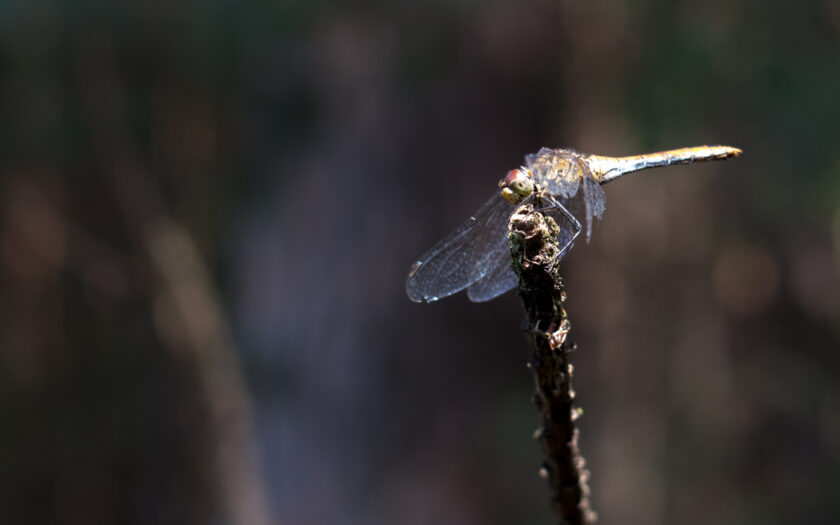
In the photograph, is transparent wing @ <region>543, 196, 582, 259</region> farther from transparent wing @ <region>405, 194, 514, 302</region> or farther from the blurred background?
the blurred background

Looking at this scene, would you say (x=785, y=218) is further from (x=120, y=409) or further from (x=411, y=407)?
(x=120, y=409)

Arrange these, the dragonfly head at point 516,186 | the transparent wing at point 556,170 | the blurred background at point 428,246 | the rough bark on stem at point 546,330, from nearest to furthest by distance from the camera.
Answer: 1. the rough bark on stem at point 546,330
2. the dragonfly head at point 516,186
3. the transparent wing at point 556,170
4. the blurred background at point 428,246

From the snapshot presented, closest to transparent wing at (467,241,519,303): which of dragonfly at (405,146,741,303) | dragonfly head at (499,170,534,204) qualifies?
dragonfly at (405,146,741,303)

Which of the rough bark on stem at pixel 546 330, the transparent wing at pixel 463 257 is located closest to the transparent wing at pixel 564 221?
the transparent wing at pixel 463 257

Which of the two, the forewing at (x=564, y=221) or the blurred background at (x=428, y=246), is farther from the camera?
the blurred background at (x=428, y=246)

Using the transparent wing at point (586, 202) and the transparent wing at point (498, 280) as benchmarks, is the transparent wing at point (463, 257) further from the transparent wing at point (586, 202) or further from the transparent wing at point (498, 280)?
the transparent wing at point (586, 202)

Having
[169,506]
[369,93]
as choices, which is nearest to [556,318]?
[369,93]
